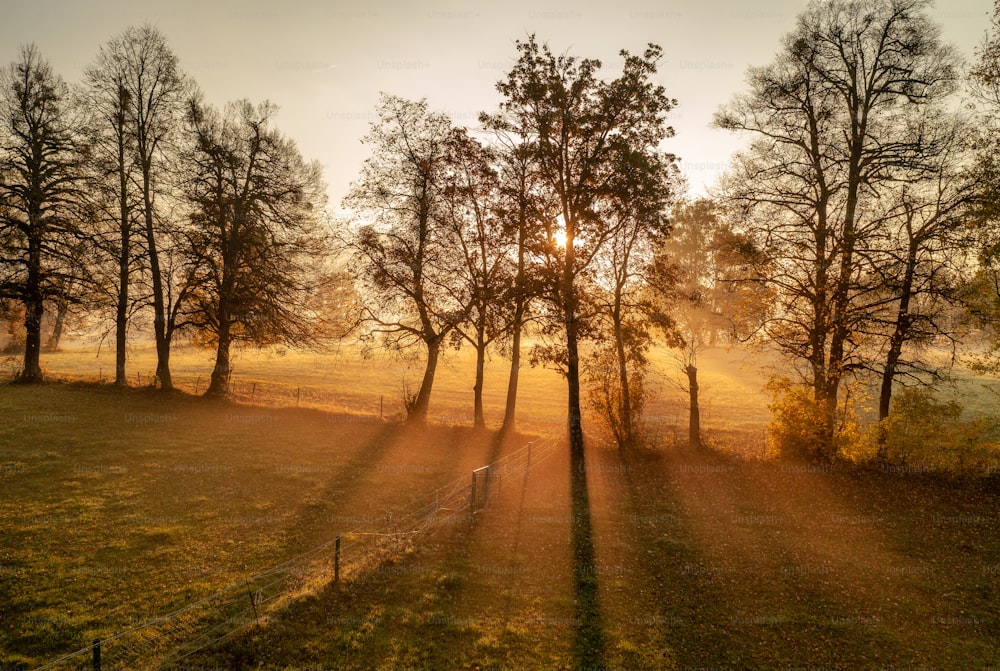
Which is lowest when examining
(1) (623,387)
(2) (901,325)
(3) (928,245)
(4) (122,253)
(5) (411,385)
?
(5) (411,385)

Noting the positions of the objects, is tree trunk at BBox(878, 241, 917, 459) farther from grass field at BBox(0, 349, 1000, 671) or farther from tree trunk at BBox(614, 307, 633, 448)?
tree trunk at BBox(614, 307, 633, 448)

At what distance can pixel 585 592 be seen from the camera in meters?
9.55

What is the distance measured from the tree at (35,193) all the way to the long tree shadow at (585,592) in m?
26.1

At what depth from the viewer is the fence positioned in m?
7.05

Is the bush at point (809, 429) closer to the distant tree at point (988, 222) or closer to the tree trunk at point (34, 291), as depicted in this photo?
the distant tree at point (988, 222)

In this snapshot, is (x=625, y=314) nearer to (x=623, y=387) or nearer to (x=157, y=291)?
(x=623, y=387)

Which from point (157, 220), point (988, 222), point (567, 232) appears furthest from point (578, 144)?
point (157, 220)

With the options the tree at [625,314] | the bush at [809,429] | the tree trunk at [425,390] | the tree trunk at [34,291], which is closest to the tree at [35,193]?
the tree trunk at [34,291]

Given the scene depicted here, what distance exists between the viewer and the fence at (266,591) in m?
7.05

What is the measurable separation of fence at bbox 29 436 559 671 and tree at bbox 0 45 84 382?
72.6 feet

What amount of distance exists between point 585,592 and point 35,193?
28583 millimetres

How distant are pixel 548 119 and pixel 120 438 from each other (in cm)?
2007

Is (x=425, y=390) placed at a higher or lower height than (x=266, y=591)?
higher

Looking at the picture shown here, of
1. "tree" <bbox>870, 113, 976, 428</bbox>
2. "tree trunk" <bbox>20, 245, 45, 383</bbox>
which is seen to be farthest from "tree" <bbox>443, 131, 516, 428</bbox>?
"tree trunk" <bbox>20, 245, 45, 383</bbox>
